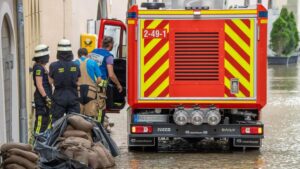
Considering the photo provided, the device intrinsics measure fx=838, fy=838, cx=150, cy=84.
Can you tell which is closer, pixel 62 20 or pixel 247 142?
pixel 247 142

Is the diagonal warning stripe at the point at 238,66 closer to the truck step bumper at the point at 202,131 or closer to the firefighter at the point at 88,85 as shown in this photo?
the truck step bumper at the point at 202,131

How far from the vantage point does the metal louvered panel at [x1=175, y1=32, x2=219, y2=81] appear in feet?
42.5

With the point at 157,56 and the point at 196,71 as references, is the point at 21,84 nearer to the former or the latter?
the point at 157,56

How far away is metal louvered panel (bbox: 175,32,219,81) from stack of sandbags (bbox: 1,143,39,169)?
3.79 meters

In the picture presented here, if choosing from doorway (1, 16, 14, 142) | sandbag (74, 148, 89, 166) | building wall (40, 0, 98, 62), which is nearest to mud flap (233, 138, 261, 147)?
sandbag (74, 148, 89, 166)

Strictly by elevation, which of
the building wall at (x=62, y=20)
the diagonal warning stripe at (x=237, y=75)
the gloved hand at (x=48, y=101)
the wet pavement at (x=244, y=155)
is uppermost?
the building wall at (x=62, y=20)

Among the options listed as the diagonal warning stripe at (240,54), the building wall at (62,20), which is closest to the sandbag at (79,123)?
the diagonal warning stripe at (240,54)

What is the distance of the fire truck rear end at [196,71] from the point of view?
1282cm

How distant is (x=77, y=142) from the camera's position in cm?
1105

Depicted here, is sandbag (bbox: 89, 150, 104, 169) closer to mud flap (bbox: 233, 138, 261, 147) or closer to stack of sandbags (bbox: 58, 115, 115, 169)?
stack of sandbags (bbox: 58, 115, 115, 169)

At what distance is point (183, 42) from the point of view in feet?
42.6

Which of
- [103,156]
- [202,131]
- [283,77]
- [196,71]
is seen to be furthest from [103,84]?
[283,77]

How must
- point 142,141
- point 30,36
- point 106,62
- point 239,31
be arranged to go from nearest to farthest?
point 239,31 → point 142,141 → point 106,62 → point 30,36

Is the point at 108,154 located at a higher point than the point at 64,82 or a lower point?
lower
